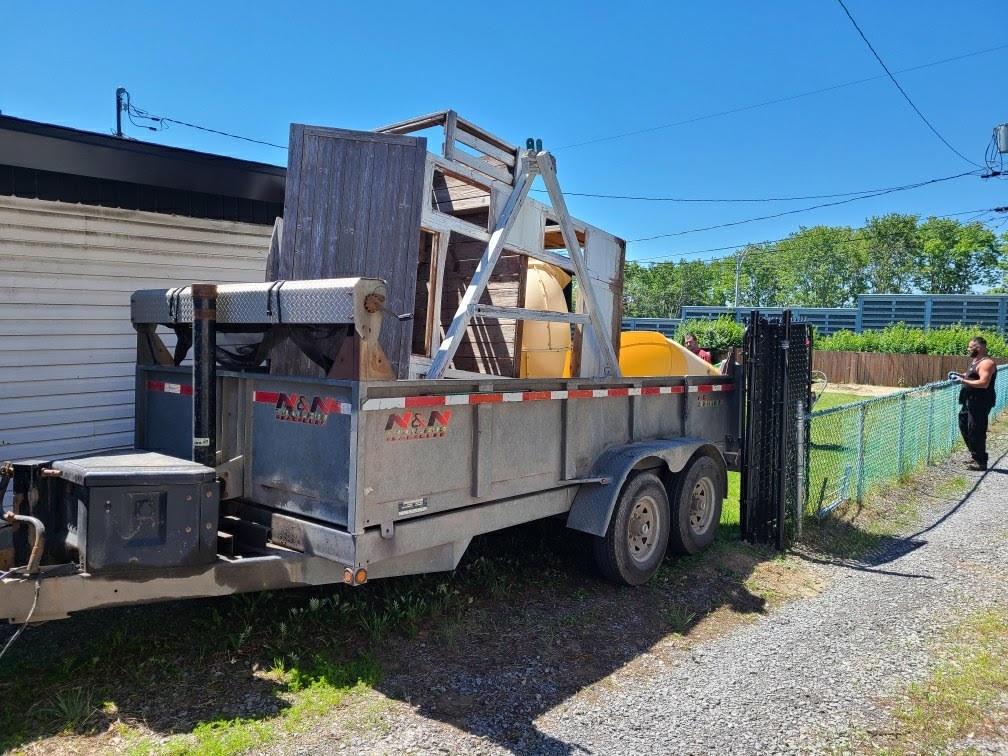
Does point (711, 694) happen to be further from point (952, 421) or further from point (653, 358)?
point (952, 421)

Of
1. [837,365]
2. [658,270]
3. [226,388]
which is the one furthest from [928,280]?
[226,388]

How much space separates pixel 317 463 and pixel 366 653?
1204 mm

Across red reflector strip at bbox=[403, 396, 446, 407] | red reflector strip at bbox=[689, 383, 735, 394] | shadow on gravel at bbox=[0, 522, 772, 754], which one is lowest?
shadow on gravel at bbox=[0, 522, 772, 754]

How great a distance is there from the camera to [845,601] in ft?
18.5

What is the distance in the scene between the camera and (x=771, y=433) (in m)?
7.16

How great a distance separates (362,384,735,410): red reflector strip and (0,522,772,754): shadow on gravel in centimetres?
129

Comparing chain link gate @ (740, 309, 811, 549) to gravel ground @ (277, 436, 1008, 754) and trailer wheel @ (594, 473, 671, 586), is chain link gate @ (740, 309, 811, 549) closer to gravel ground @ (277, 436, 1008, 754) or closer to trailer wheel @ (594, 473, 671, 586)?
gravel ground @ (277, 436, 1008, 754)

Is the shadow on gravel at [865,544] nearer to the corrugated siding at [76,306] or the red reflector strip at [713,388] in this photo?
the red reflector strip at [713,388]

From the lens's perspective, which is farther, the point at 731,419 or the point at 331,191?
the point at 731,419

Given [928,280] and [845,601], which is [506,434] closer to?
[845,601]

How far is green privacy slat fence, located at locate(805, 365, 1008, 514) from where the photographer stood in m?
8.34

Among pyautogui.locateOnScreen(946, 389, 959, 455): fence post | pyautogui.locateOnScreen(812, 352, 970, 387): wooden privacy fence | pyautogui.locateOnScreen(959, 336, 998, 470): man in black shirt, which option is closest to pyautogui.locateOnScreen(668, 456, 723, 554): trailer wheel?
pyautogui.locateOnScreen(959, 336, 998, 470): man in black shirt

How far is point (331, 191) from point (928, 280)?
7767 centimetres

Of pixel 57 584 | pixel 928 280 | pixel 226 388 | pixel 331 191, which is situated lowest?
pixel 57 584
